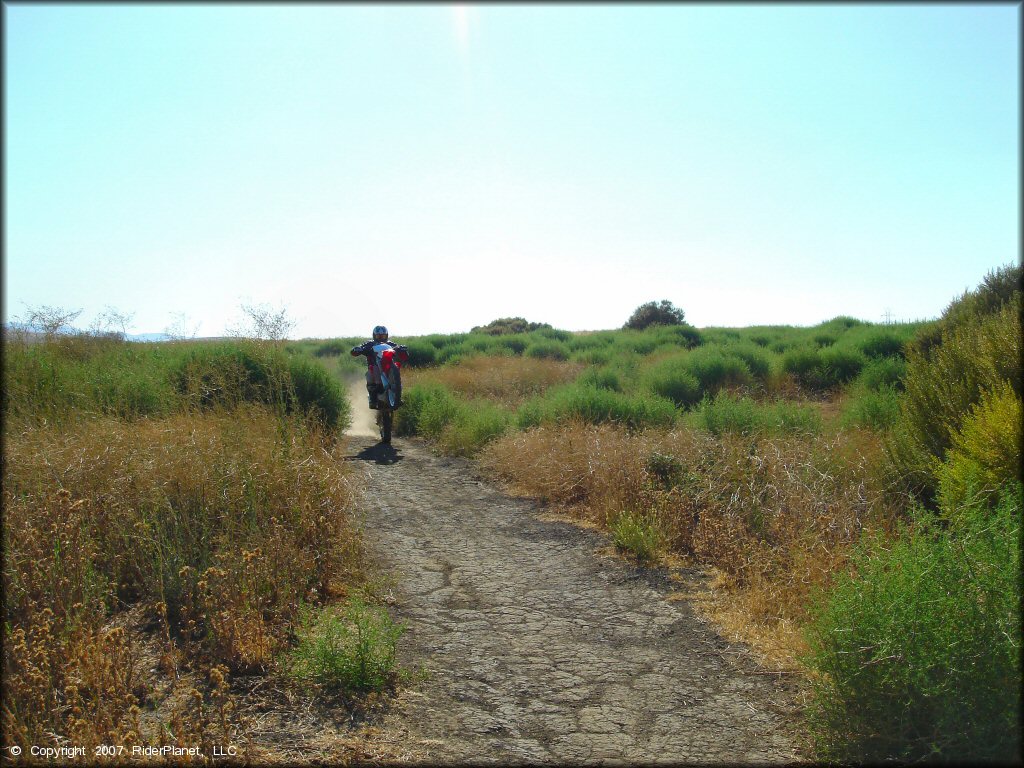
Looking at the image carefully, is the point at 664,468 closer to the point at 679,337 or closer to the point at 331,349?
the point at 679,337

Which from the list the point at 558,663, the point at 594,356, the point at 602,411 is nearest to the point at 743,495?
the point at 558,663

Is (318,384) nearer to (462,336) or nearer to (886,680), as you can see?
(886,680)

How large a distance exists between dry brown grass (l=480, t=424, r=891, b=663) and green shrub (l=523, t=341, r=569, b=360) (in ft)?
51.1

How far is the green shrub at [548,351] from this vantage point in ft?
81.1

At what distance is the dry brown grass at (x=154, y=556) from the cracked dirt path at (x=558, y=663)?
0.85 meters

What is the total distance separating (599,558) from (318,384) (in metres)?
6.59

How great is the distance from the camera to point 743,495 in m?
6.43

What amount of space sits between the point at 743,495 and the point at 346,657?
424 centimetres

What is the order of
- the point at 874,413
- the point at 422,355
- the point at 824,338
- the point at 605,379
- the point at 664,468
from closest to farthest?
the point at 664,468, the point at 874,413, the point at 605,379, the point at 824,338, the point at 422,355

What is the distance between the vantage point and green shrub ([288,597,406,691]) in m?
3.53

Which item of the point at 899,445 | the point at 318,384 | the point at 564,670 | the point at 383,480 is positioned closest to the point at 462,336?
the point at 318,384

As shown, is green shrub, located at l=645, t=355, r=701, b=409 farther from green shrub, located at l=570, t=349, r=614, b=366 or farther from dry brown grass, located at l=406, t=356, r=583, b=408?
green shrub, located at l=570, t=349, r=614, b=366

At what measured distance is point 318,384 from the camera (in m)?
11.1

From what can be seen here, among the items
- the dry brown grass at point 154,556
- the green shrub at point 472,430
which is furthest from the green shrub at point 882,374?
the dry brown grass at point 154,556
